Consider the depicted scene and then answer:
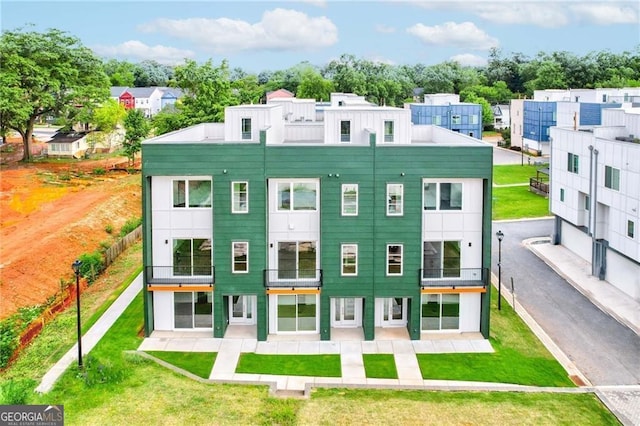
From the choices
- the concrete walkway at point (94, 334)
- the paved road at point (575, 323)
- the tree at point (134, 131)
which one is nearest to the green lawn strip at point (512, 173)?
the paved road at point (575, 323)

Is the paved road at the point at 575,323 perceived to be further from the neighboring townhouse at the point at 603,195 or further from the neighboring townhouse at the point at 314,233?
the neighboring townhouse at the point at 314,233

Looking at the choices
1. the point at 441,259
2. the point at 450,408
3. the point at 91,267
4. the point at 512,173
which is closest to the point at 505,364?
the point at 450,408

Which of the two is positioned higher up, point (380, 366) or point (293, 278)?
point (293, 278)

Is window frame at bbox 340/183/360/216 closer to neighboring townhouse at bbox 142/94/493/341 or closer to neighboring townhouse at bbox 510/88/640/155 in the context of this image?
neighboring townhouse at bbox 142/94/493/341

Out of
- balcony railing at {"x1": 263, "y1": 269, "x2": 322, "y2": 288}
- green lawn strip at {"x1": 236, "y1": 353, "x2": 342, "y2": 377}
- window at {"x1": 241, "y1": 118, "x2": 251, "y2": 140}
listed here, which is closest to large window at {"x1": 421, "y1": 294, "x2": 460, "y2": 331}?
green lawn strip at {"x1": 236, "y1": 353, "x2": 342, "y2": 377}

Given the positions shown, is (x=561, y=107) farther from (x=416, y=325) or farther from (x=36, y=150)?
(x=36, y=150)

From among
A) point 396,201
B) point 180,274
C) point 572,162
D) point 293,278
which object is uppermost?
point 572,162

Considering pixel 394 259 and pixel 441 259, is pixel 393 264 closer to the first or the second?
pixel 394 259
